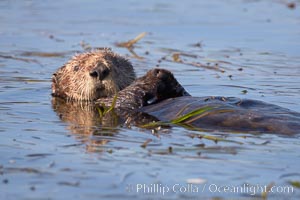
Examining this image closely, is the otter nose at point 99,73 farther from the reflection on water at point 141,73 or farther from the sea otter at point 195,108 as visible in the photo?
the reflection on water at point 141,73

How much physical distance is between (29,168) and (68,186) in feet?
1.67

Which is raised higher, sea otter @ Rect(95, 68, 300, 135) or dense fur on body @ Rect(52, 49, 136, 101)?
dense fur on body @ Rect(52, 49, 136, 101)

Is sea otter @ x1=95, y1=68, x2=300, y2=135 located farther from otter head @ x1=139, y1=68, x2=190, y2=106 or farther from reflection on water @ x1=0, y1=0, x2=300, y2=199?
reflection on water @ x1=0, y1=0, x2=300, y2=199

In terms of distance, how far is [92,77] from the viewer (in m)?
7.59

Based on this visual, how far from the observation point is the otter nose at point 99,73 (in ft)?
24.6

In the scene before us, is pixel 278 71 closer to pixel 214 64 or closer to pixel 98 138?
pixel 214 64

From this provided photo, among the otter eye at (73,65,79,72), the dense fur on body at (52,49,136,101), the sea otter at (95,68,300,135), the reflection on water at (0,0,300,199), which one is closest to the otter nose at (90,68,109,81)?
the dense fur on body at (52,49,136,101)

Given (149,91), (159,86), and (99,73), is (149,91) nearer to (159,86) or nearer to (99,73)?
(159,86)

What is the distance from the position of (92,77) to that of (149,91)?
715 mm

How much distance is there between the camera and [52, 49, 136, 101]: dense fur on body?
7.59m

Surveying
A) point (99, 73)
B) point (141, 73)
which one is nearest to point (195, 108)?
point (99, 73)

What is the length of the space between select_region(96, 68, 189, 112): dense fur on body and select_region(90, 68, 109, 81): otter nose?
280 mm

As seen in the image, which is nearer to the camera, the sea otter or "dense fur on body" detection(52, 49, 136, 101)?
the sea otter

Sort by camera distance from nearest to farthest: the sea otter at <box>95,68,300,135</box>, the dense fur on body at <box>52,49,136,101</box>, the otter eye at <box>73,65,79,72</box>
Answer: the sea otter at <box>95,68,300,135</box> → the dense fur on body at <box>52,49,136,101</box> → the otter eye at <box>73,65,79,72</box>
